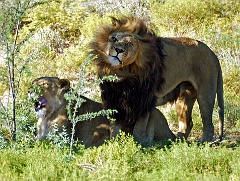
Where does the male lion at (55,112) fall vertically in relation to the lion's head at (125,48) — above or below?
below

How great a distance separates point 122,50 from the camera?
22.6 ft

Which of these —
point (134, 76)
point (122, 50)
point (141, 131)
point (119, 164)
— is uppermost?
point (122, 50)

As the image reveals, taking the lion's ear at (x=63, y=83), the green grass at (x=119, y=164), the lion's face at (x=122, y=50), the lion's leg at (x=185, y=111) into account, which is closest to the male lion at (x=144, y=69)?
the lion's face at (x=122, y=50)

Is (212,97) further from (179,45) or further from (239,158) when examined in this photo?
(239,158)

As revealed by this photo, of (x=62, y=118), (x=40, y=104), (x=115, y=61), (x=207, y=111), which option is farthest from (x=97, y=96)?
(x=115, y=61)

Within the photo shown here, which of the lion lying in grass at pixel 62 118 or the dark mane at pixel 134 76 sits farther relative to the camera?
the lion lying in grass at pixel 62 118

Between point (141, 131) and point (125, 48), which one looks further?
point (141, 131)

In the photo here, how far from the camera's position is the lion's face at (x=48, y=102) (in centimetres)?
744

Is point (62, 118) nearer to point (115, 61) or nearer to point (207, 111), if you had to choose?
point (115, 61)

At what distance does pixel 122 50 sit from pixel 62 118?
1231mm

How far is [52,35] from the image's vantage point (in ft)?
47.9

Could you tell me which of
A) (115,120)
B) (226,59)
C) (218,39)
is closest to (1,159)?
(115,120)

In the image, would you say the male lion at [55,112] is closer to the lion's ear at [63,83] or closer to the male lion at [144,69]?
the lion's ear at [63,83]

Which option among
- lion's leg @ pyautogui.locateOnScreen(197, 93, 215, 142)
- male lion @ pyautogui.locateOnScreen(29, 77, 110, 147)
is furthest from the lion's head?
lion's leg @ pyautogui.locateOnScreen(197, 93, 215, 142)
